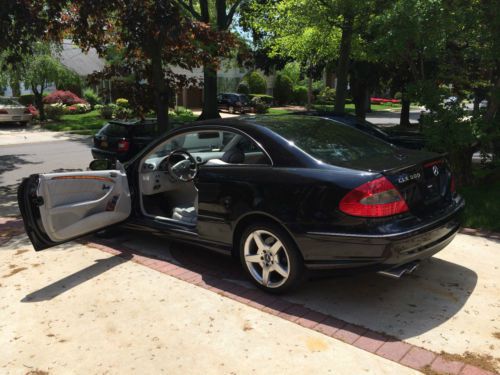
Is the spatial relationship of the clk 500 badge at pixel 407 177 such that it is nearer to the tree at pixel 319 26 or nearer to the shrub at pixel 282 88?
the tree at pixel 319 26

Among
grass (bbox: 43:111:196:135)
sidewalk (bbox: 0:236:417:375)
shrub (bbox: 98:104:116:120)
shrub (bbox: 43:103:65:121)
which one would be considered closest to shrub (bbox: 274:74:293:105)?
grass (bbox: 43:111:196:135)

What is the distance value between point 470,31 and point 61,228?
614 centimetres

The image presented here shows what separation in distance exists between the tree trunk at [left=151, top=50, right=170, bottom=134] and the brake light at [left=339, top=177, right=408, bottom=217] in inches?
253

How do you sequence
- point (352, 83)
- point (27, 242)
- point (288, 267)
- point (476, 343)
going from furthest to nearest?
point (352, 83) < point (27, 242) < point (288, 267) < point (476, 343)

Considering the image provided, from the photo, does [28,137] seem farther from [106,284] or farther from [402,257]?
[402,257]

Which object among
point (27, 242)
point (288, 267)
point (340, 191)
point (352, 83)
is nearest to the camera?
point (340, 191)

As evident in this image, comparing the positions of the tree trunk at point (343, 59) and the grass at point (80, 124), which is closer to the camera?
the tree trunk at point (343, 59)

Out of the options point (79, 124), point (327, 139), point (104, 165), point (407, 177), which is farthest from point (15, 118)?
point (407, 177)

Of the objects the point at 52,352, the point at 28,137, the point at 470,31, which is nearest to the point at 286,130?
the point at 52,352

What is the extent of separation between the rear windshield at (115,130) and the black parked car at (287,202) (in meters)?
5.30

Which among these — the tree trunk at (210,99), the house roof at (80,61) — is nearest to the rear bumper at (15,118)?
the tree trunk at (210,99)

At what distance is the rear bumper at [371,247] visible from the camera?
3537 mm

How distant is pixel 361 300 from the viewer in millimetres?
4070

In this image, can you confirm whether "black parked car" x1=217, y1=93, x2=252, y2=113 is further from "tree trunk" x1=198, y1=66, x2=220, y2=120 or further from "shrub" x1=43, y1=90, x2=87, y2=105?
"tree trunk" x1=198, y1=66, x2=220, y2=120
